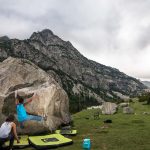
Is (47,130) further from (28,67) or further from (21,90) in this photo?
(28,67)

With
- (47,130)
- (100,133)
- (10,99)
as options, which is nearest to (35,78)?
(10,99)

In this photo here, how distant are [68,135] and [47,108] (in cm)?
418

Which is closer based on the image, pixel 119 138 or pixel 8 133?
pixel 8 133

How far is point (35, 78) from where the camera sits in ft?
104

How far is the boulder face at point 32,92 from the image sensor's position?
A: 91.7ft

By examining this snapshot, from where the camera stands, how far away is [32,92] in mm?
28875

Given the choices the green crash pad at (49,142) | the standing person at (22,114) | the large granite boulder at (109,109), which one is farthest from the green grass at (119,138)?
the large granite boulder at (109,109)

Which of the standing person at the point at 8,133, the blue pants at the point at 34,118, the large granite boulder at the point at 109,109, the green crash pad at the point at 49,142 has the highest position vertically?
the large granite boulder at the point at 109,109

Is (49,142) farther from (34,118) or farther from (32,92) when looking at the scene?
(32,92)

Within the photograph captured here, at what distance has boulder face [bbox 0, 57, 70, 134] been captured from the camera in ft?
91.7

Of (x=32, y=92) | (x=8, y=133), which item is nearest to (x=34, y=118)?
(x=32, y=92)

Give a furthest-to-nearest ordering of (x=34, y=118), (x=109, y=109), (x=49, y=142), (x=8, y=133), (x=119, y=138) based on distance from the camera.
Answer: (x=109, y=109)
(x=34, y=118)
(x=119, y=138)
(x=49, y=142)
(x=8, y=133)

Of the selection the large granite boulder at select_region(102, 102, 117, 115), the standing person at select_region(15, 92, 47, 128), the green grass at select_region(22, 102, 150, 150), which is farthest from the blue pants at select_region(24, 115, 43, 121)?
the large granite boulder at select_region(102, 102, 117, 115)

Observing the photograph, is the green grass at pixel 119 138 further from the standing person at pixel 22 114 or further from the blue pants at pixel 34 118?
the standing person at pixel 22 114
